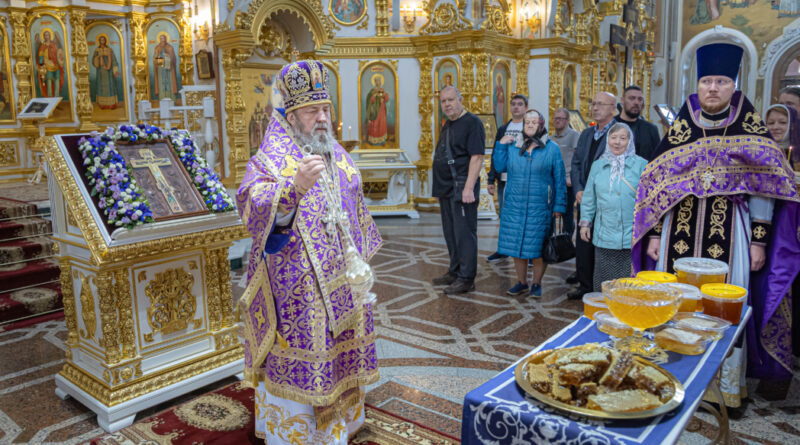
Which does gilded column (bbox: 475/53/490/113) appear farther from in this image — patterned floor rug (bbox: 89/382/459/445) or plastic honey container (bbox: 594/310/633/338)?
plastic honey container (bbox: 594/310/633/338)

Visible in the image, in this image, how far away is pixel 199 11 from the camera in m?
9.24

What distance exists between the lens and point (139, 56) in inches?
485

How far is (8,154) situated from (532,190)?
1014 centimetres

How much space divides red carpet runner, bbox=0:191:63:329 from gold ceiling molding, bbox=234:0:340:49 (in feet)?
12.1

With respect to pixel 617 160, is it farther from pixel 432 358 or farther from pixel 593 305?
pixel 593 305

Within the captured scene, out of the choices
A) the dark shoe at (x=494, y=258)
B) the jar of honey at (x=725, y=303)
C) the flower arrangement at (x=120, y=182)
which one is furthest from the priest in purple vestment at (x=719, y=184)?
the dark shoe at (x=494, y=258)

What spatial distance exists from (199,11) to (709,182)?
8291 millimetres

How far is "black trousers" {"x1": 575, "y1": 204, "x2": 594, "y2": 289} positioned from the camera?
5.44 metres

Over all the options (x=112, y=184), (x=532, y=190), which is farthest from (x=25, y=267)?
(x=532, y=190)

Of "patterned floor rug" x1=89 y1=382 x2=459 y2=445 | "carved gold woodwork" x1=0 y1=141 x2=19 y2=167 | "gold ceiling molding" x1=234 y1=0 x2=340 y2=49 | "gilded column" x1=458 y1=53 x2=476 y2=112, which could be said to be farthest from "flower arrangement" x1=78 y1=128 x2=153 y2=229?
"carved gold woodwork" x1=0 y1=141 x2=19 y2=167

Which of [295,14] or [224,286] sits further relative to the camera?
[295,14]

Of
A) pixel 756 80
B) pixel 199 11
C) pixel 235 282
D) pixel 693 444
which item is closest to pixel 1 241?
pixel 235 282

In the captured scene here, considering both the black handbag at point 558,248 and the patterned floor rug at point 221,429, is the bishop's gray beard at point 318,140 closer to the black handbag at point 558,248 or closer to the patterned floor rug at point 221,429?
the patterned floor rug at point 221,429

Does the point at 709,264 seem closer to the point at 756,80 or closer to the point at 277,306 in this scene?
the point at 277,306
